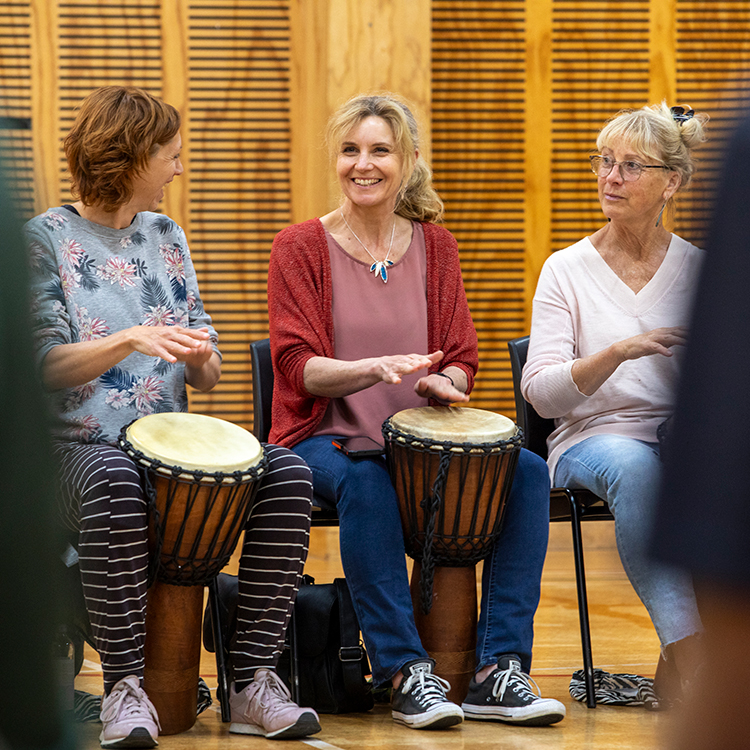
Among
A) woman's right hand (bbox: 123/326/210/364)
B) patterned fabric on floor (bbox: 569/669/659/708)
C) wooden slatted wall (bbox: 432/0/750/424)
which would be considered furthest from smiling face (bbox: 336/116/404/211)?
wooden slatted wall (bbox: 432/0/750/424)

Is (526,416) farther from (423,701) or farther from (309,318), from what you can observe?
(423,701)

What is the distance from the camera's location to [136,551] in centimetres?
212

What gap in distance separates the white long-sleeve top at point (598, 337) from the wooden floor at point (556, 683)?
23.5 inches

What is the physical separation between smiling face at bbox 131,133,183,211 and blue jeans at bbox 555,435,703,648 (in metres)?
1.16

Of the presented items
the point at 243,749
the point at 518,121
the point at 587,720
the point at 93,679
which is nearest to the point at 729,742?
the point at 243,749

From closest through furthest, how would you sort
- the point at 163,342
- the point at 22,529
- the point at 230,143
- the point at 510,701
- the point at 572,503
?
1. the point at 22,529
2. the point at 163,342
3. the point at 510,701
4. the point at 572,503
5. the point at 230,143

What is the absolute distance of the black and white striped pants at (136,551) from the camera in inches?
82.7

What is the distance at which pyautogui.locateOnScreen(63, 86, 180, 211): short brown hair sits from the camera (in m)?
2.43

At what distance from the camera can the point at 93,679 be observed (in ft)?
9.05

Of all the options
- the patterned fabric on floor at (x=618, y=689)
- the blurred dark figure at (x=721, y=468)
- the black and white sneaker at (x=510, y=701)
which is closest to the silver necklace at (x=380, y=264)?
the black and white sneaker at (x=510, y=701)

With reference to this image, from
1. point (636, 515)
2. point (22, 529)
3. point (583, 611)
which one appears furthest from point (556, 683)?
point (22, 529)

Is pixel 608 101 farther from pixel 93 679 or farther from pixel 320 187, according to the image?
pixel 93 679

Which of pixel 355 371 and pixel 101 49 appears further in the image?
pixel 101 49

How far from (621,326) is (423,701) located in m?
→ 1.04
